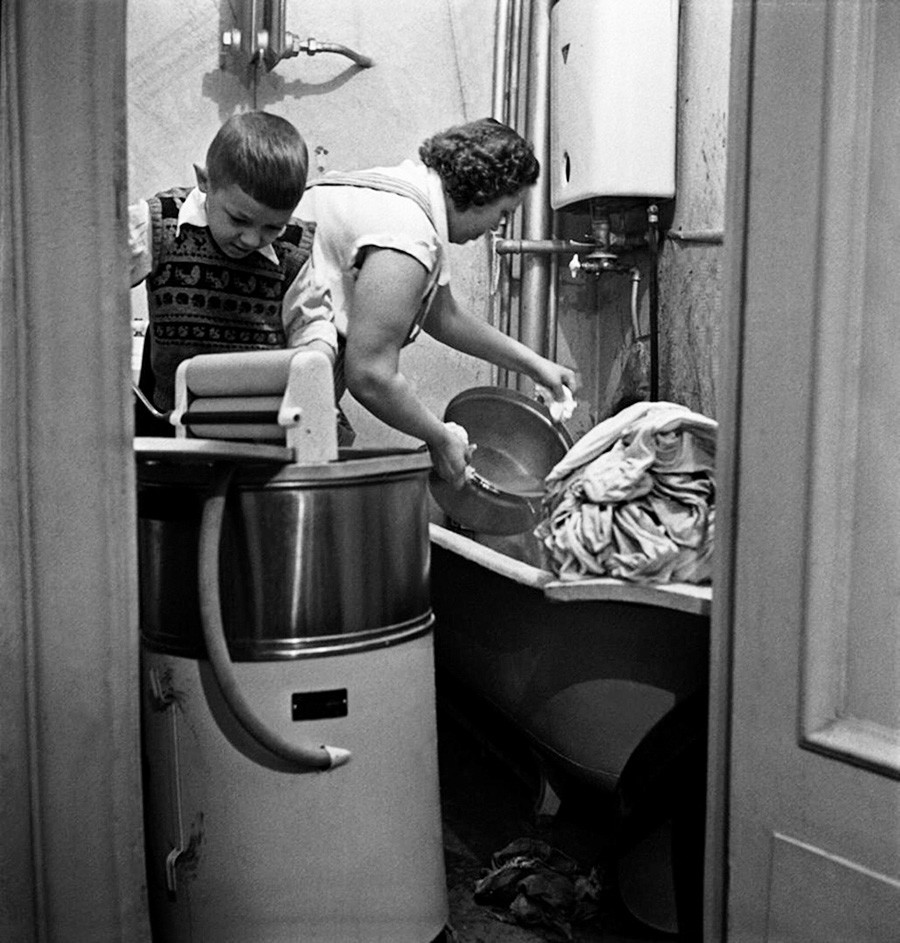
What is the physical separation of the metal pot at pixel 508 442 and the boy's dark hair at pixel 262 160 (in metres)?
0.97

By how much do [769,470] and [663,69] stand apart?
2296 mm

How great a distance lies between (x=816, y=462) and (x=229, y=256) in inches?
52.4

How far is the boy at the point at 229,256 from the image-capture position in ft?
7.25

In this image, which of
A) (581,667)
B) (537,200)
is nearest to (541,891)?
(581,667)

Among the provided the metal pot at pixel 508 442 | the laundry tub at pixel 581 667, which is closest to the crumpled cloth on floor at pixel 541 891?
the laundry tub at pixel 581 667

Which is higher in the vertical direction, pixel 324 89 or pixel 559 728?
pixel 324 89

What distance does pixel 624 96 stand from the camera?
3543 millimetres

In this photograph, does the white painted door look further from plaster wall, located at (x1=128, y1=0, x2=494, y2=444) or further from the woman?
plaster wall, located at (x1=128, y1=0, x2=494, y2=444)

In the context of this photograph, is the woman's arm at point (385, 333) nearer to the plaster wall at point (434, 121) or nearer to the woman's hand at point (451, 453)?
the woman's hand at point (451, 453)

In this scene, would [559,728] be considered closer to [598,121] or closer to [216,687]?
[216,687]

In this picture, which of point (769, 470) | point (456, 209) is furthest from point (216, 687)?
point (456, 209)

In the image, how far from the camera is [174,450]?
1697 millimetres

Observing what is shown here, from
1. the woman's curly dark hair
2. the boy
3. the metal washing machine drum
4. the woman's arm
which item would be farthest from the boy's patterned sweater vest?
the metal washing machine drum

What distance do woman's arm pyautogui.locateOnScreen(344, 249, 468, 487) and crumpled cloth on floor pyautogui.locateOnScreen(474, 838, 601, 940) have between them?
36.7 inches
